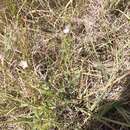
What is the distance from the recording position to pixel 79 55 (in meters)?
1.90

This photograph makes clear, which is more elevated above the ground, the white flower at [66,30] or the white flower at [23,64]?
the white flower at [66,30]

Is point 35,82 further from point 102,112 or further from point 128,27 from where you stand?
point 128,27

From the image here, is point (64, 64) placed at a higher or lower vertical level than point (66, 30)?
lower

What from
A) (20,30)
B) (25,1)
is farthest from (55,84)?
(25,1)

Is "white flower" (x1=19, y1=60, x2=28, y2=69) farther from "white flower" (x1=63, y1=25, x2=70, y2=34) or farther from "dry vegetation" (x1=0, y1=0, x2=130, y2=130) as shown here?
"white flower" (x1=63, y1=25, x2=70, y2=34)

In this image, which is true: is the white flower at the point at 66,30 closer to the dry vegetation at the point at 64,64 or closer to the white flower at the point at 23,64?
the dry vegetation at the point at 64,64

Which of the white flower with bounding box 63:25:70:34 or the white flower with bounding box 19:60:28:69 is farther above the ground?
the white flower with bounding box 63:25:70:34

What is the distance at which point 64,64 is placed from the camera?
72.9 inches

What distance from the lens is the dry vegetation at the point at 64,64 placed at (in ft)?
5.78

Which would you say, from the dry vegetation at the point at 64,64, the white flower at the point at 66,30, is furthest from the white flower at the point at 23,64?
the white flower at the point at 66,30

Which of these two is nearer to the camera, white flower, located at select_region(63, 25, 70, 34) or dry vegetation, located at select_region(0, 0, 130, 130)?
dry vegetation, located at select_region(0, 0, 130, 130)

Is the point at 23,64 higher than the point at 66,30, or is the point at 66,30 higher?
the point at 66,30

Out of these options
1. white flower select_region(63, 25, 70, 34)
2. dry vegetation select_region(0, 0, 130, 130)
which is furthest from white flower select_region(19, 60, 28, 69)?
white flower select_region(63, 25, 70, 34)

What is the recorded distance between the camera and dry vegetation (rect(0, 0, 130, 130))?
176cm
